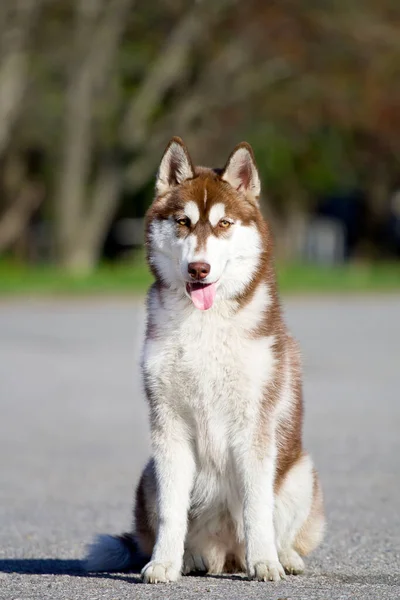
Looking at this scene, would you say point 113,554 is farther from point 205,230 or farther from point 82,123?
point 82,123

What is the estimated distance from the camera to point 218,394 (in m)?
6.31

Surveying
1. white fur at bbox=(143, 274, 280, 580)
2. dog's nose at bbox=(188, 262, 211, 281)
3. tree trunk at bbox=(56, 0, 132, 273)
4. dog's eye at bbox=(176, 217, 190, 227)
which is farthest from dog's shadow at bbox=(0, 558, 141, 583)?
tree trunk at bbox=(56, 0, 132, 273)

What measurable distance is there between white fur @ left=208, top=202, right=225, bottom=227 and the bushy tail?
1749 mm

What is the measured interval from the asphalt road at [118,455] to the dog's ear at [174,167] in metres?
2.01

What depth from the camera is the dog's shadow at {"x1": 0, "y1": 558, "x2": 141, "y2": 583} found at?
6.59 m

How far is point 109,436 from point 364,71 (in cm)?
3020

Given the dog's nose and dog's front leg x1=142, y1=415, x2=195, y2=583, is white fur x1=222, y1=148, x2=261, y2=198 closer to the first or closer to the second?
the dog's nose

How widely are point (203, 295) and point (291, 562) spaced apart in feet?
4.74

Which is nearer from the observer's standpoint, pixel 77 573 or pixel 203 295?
pixel 203 295

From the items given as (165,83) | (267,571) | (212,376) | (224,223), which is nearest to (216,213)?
(224,223)

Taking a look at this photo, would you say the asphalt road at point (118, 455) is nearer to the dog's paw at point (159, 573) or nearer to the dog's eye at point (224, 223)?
the dog's paw at point (159, 573)

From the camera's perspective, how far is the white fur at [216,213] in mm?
6441

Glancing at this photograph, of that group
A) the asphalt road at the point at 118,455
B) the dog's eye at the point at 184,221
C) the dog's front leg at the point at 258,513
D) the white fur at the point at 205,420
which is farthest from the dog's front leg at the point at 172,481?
the dog's eye at the point at 184,221

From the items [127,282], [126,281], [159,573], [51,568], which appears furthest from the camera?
[126,281]
